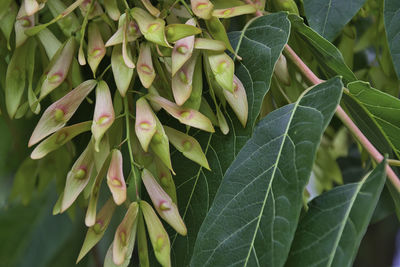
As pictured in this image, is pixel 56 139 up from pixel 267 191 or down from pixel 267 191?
up

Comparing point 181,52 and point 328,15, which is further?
point 328,15

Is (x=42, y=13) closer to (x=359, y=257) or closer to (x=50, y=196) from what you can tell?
(x=50, y=196)

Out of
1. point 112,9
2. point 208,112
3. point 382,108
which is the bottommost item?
point 382,108

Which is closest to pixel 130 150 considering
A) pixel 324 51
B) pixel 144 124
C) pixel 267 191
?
pixel 144 124

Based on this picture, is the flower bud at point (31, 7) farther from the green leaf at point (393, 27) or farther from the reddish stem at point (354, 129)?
the green leaf at point (393, 27)

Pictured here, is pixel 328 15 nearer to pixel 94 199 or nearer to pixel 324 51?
pixel 324 51
